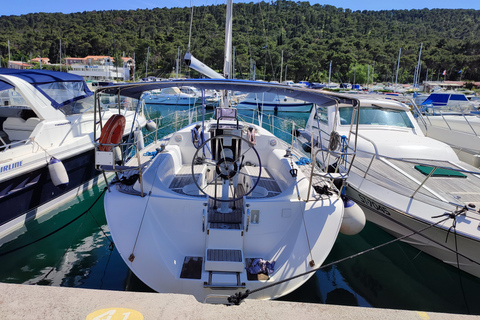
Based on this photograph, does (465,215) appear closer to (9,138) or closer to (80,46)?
(9,138)

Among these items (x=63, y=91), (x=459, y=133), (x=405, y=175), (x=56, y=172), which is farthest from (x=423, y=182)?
(x=63, y=91)

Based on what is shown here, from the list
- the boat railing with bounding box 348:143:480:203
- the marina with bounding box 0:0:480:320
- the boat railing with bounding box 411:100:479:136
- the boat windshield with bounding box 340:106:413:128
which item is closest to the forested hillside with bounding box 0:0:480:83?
the boat railing with bounding box 411:100:479:136

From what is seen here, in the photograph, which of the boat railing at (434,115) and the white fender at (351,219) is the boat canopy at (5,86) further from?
the boat railing at (434,115)

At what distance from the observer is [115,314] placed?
1565mm

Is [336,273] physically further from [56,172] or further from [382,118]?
[56,172]

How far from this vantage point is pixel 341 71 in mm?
59719

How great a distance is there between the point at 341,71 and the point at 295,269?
6253cm

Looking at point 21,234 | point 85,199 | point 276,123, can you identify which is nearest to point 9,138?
point 85,199

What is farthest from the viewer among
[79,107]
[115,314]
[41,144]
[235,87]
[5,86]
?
[79,107]

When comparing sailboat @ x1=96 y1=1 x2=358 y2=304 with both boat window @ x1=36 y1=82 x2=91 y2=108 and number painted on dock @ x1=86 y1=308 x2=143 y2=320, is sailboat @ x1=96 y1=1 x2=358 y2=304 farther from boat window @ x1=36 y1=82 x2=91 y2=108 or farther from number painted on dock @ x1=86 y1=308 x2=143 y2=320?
boat window @ x1=36 y1=82 x2=91 y2=108

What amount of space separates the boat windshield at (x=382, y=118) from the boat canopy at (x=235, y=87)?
381 cm

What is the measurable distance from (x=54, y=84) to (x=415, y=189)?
7.63 metres

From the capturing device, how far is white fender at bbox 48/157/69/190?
18.4 ft

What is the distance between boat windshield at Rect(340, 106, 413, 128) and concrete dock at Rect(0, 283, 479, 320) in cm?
658
